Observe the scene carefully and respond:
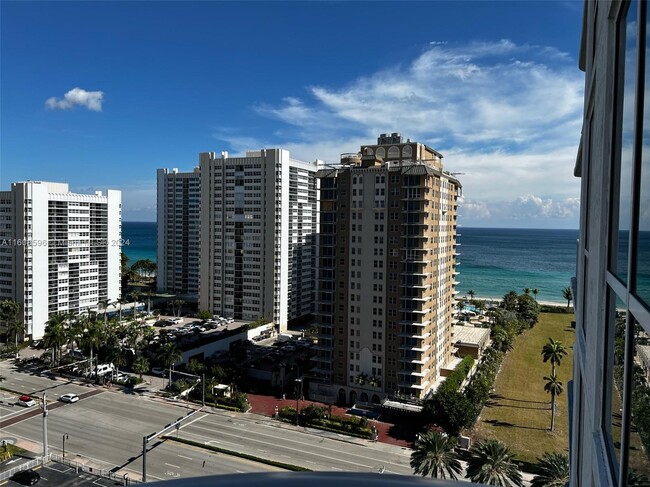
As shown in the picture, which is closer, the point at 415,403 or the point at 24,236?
the point at 415,403

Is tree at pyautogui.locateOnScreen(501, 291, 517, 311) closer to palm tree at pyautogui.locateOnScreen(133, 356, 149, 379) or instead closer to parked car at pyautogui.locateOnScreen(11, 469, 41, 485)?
palm tree at pyautogui.locateOnScreen(133, 356, 149, 379)

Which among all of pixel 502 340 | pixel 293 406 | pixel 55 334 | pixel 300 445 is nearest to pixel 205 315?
pixel 55 334

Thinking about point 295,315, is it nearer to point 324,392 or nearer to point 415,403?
point 324,392

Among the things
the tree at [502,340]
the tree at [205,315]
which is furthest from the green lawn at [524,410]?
the tree at [205,315]

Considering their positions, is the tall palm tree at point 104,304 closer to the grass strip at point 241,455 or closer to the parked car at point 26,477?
the grass strip at point 241,455

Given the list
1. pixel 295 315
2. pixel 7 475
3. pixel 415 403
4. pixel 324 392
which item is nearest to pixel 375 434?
pixel 415 403

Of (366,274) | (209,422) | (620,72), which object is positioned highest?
(620,72)

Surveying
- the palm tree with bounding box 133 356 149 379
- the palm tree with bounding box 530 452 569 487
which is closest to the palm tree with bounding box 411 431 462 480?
the palm tree with bounding box 530 452 569 487
